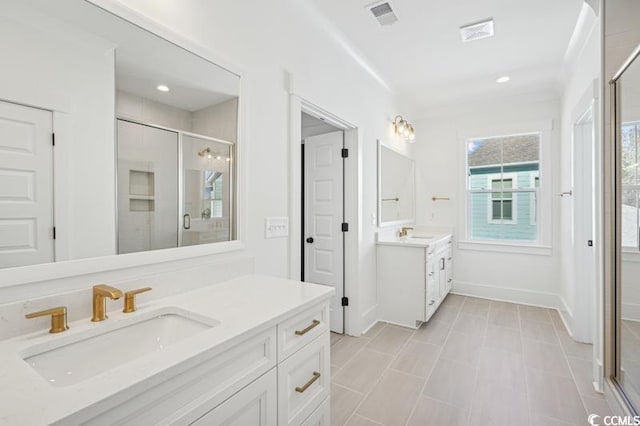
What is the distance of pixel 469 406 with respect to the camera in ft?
6.35

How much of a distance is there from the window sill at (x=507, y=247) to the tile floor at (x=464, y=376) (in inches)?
35.3

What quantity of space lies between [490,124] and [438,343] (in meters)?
3.09

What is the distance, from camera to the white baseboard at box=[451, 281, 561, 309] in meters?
3.85

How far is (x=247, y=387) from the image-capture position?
3.17ft

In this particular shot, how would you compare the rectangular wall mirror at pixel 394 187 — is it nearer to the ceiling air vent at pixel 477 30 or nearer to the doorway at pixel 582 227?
the ceiling air vent at pixel 477 30

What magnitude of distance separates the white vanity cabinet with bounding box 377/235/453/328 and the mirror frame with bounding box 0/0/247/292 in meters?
2.05

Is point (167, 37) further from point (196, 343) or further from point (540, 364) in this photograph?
point (540, 364)

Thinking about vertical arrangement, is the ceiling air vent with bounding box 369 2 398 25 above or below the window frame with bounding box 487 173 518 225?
above

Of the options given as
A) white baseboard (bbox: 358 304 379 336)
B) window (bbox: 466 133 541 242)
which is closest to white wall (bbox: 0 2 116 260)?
white baseboard (bbox: 358 304 379 336)

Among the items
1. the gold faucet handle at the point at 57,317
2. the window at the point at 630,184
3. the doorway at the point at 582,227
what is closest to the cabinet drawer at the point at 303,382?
the gold faucet handle at the point at 57,317

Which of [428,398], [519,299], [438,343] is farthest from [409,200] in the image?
[428,398]

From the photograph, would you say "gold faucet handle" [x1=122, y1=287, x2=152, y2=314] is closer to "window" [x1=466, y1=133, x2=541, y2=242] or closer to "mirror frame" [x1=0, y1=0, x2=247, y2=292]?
"mirror frame" [x1=0, y1=0, x2=247, y2=292]

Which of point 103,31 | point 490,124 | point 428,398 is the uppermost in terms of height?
point 490,124

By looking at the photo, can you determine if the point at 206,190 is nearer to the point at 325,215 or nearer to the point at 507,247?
the point at 325,215
